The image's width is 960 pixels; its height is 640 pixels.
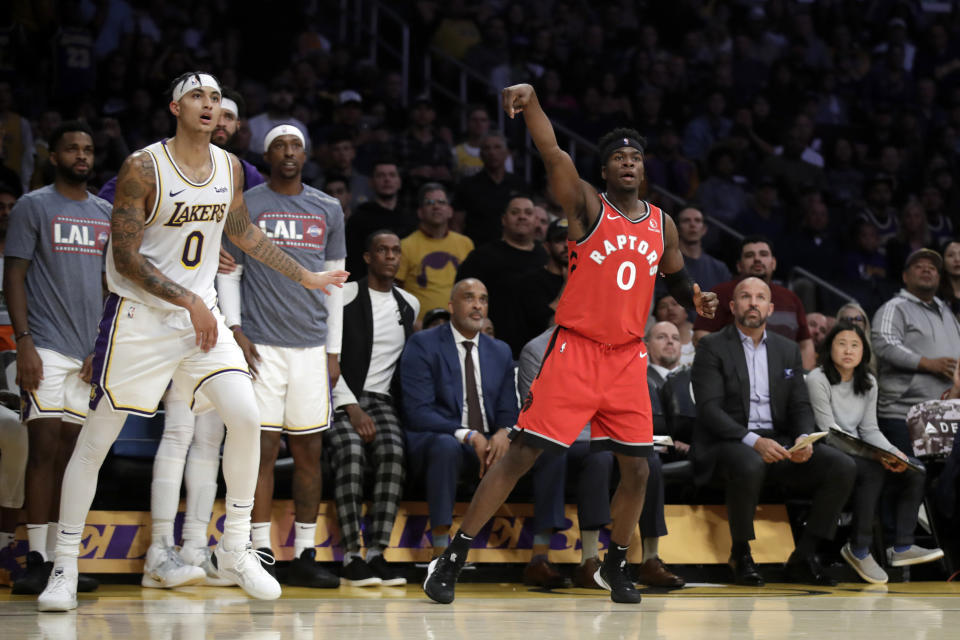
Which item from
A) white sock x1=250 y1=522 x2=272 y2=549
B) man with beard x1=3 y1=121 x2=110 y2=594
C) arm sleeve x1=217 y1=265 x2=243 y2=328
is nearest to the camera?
man with beard x1=3 y1=121 x2=110 y2=594

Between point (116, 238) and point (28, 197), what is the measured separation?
1163mm

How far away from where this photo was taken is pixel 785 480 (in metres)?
6.76

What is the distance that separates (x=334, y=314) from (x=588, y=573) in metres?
1.88

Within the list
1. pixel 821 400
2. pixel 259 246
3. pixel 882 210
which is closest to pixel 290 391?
pixel 259 246

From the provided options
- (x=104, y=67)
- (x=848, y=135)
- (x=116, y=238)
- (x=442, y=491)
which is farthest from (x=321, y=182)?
(x=848, y=135)

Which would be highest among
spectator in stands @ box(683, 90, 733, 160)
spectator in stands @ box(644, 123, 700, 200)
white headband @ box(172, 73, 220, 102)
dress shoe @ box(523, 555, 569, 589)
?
spectator in stands @ box(683, 90, 733, 160)

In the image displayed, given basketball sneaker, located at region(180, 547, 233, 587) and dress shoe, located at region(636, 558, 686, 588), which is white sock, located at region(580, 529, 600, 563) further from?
basketball sneaker, located at region(180, 547, 233, 587)

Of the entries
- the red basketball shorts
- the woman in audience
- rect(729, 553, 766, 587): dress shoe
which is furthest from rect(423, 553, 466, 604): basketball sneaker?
the woman in audience

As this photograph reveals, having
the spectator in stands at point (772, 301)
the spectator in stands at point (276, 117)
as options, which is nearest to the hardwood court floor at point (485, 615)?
the spectator in stands at point (772, 301)

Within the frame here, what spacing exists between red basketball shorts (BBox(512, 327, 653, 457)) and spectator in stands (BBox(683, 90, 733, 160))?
726 centimetres

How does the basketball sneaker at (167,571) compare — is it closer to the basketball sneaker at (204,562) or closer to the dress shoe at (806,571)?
the basketball sneaker at (204,562)

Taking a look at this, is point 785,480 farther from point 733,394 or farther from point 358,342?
point 358,342

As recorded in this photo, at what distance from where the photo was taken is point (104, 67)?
10.5m

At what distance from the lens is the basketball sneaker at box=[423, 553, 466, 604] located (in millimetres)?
5227
